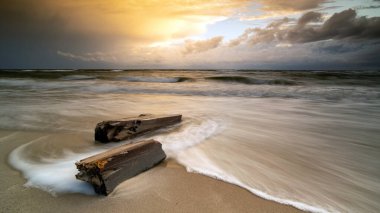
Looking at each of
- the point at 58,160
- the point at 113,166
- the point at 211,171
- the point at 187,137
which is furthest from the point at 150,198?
the point at 187,137

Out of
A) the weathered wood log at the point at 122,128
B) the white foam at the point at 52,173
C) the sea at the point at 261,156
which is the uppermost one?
the weathered wood log at the point at 122,128

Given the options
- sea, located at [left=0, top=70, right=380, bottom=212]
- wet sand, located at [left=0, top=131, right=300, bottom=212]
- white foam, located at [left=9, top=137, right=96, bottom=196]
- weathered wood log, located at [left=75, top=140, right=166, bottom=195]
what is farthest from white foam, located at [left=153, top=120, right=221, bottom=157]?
white foam, located at [left=9, top=137, right=96, bottom=196]

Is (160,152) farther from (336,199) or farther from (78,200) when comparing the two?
(336,199)

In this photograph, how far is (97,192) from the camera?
189 cm

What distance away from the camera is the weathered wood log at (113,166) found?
185 centimetres

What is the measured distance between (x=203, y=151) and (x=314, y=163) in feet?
3.99

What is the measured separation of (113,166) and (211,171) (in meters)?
0.94

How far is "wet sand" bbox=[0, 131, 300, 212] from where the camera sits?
176 centimetres

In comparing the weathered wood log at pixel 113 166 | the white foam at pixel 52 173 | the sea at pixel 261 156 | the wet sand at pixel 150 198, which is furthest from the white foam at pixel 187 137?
the white foam at pixel 52 173

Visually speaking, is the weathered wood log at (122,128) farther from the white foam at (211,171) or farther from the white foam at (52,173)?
the white foam at (211,171)

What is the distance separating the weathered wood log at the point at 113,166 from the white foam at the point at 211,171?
47 centimetres

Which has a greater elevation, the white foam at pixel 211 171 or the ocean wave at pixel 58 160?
the ocean wave at pixel 58 160

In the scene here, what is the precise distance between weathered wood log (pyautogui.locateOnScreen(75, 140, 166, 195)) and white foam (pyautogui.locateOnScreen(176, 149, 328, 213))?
47 centimetres

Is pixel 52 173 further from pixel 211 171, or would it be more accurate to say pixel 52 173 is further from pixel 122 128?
pixel 211 171
